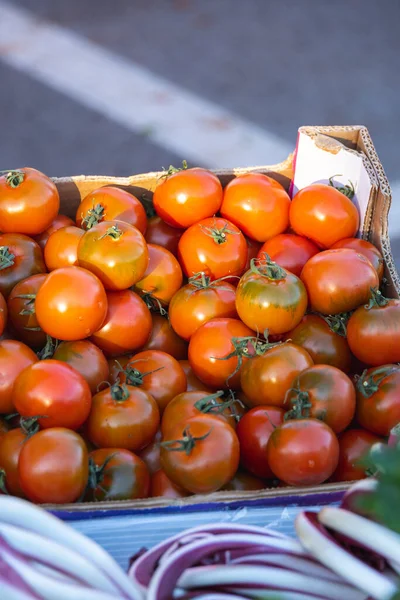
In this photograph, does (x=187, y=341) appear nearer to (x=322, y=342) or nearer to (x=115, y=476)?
(x=322, y=342)

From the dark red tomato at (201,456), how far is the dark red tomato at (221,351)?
27cm

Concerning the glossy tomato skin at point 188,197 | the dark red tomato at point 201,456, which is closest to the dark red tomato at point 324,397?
the dark red tomato at point 201,456

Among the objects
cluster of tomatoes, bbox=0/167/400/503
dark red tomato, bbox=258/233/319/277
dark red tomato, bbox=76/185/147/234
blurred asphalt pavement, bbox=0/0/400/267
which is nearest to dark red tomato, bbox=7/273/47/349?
cluster of tomatoes, bbox=0/167/400/503

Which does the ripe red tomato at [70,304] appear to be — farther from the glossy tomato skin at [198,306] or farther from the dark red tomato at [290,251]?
the dark red tomato at [290,251]

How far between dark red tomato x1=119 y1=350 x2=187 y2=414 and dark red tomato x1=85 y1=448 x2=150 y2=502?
0.65 feet

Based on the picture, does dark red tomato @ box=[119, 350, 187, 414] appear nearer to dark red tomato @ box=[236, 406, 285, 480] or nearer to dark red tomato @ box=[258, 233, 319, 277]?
dark red tomato @ box=[236, 406, 285, 480]

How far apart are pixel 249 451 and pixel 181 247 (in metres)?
0.63

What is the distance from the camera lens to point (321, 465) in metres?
1.16

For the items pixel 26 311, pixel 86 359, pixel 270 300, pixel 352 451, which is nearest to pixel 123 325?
pixel 86 359

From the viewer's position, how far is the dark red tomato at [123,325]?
4.97 feet

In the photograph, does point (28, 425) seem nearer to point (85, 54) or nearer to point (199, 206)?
point (199, 206)

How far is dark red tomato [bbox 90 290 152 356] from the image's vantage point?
4.97ft

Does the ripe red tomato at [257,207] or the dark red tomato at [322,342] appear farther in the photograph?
the ripe red tomato at [257,207]

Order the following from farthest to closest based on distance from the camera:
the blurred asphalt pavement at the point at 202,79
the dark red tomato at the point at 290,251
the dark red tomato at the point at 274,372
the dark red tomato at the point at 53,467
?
the blurred asphalt pavement at the point at 202,79, the dark red tomato at the point at 290,251, the dark red tomato at the point at 274,372, the dark red tomato at the point at 53,467
